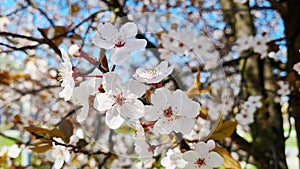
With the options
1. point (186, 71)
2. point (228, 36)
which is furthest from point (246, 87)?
point (186, 71)

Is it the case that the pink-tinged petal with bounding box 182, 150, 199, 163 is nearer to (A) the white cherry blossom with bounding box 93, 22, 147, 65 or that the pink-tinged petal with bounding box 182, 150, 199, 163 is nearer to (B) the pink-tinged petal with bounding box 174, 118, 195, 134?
(B) the pink-tinged petal with bounding box 174, 118, 195, 134

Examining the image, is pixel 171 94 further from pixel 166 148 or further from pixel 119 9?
pixel 119 9

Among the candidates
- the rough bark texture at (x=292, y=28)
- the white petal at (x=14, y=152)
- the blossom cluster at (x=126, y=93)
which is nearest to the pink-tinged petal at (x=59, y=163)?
A: the blossom cluster at (x=126, y=93)

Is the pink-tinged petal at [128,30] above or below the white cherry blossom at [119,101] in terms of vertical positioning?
above

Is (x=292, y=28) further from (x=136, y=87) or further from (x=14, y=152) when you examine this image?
(x=136, y=87)

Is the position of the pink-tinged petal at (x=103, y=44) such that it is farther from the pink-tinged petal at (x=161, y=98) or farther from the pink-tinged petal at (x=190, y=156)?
the pink-tinged petal at (x=190, y=156)

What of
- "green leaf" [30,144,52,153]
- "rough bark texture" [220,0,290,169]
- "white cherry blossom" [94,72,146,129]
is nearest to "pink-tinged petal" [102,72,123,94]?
"white cherry blossom" [94,72,146,129]

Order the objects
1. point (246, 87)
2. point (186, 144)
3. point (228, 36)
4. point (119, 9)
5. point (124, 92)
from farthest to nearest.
→ point (228, 36) < point (246, 87) < point (119, 9) < point (186, 144) < point (124, 92)
